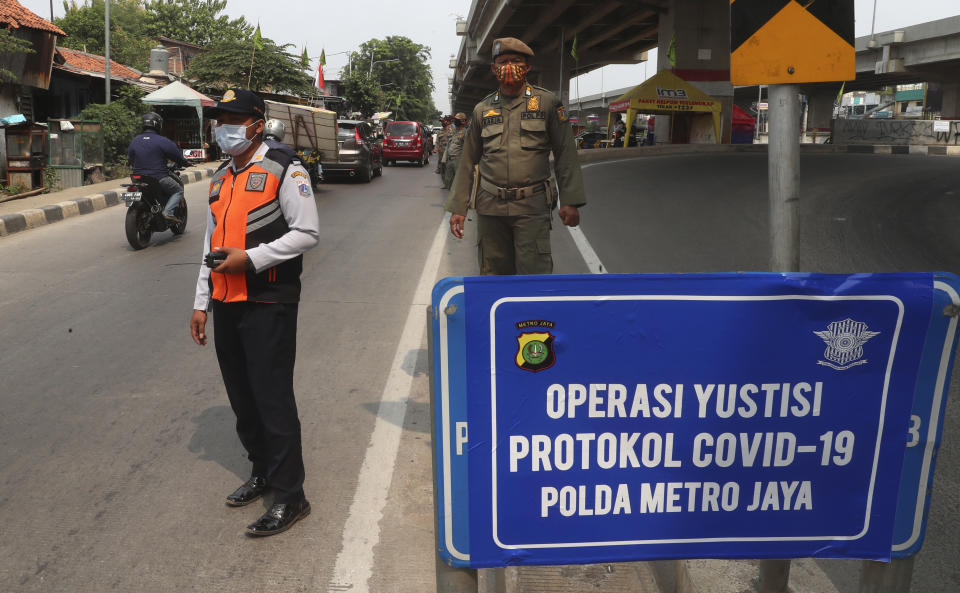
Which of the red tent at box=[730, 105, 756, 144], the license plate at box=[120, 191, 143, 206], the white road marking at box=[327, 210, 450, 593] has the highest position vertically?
the red tent at box=[730, 105, 756, 144]

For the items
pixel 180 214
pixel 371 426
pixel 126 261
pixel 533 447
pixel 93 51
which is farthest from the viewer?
pixel 93 51

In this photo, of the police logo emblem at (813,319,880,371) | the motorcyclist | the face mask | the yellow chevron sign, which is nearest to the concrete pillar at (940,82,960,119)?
the motorcyclist

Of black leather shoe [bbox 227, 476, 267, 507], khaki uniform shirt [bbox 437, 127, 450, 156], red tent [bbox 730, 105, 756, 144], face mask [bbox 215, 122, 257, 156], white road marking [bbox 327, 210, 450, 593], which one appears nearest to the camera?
white road marking [bbox 327, 210, 450, 593]

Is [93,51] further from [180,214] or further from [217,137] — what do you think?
[217,137]

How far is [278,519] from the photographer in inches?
129

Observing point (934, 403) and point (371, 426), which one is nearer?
point (934, 403)

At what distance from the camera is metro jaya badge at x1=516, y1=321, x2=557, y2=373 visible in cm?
197

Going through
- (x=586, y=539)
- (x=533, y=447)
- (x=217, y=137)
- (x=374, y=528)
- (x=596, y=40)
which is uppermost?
(x=596, y=40)

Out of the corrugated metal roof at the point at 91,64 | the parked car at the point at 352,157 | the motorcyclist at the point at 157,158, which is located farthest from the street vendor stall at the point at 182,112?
the motorcyclist at the point at 157,158

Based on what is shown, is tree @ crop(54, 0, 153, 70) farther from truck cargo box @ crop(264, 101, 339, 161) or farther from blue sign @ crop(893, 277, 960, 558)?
blue sign @ crop(893, 277, 960, 558)

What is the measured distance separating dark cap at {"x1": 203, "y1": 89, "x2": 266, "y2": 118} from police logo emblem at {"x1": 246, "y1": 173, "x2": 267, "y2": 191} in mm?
288

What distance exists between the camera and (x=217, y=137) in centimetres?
327

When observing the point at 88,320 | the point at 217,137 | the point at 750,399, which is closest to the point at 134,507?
the point at 217,137

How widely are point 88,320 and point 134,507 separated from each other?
3.64 meters
